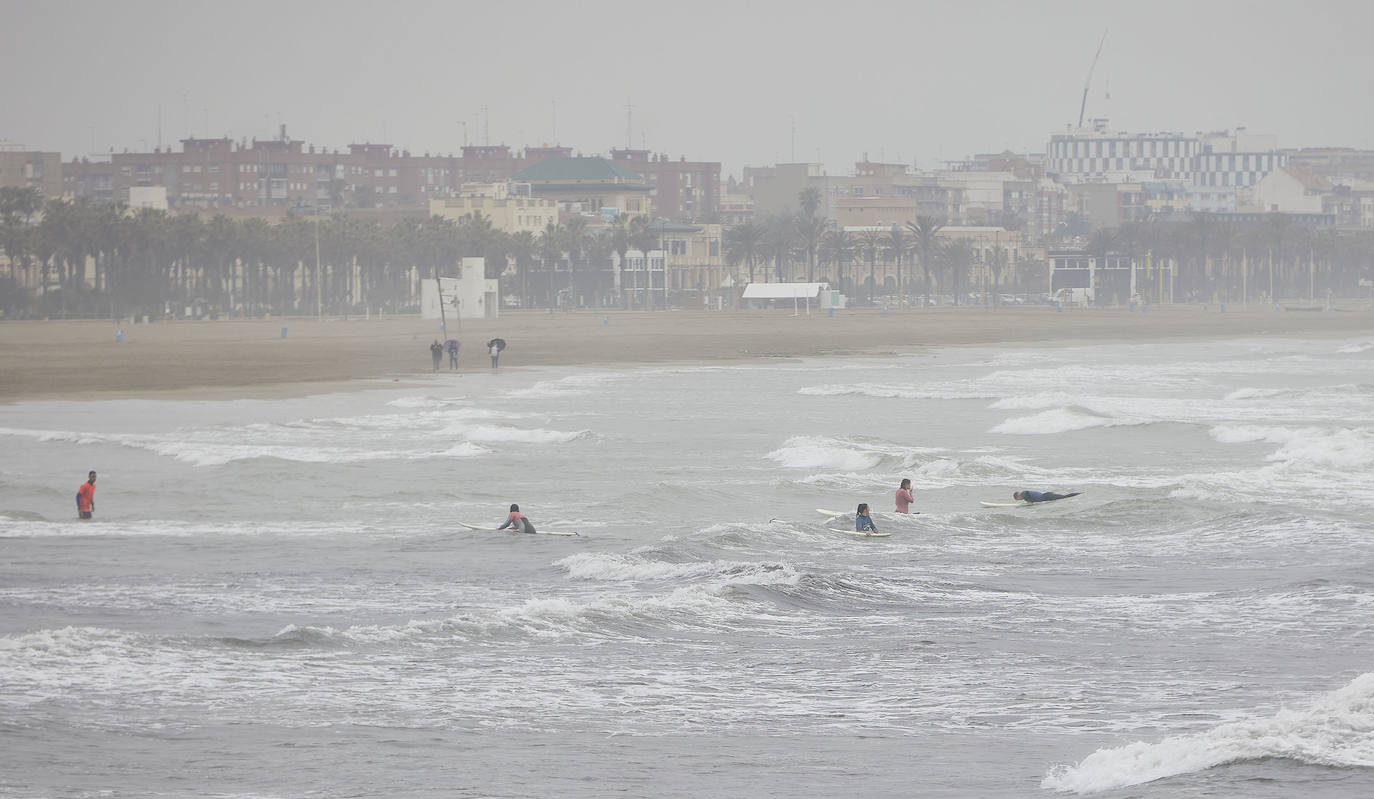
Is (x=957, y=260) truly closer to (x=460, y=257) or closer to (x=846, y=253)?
(x=846, y=253)

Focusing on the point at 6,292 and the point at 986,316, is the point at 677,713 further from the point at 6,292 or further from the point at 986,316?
the point at 986,316

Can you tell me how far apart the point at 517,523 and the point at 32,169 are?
184m

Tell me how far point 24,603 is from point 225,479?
12.9m

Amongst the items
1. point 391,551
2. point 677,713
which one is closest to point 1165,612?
point 677,713

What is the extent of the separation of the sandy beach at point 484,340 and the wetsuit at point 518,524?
2886cm

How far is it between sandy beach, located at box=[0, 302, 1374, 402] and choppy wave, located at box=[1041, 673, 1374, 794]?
42.4m

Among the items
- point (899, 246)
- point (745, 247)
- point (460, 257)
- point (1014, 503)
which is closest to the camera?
point (1014, 503)

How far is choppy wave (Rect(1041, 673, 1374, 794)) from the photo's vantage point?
12.9 meters

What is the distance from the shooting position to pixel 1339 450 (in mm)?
35406

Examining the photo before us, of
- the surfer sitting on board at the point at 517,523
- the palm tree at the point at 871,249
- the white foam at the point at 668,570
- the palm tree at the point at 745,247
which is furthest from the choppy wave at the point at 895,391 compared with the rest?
the palm tree at the point at 871,249

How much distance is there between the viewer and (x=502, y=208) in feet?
510

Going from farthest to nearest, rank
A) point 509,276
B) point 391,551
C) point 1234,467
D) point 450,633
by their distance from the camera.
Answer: point 509,276 → point 1234,467 → point 391,551 → point 450,633

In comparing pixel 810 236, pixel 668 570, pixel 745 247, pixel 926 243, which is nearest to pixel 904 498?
pixel 668 570

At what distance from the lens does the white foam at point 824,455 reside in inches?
1388
